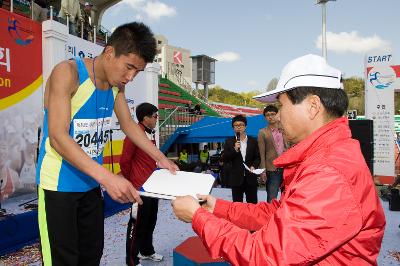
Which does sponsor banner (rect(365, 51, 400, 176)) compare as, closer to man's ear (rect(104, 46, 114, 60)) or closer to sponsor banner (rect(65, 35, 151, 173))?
sponsor banner (rect(65, 35, 151, 173))

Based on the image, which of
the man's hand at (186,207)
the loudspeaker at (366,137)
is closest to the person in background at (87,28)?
the loudspeaker at (366,137)

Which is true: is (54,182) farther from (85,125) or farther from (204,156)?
(204,156)

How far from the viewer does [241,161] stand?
5043 mm

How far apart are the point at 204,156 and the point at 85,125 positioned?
11.5 m

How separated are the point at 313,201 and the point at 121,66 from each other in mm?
1341

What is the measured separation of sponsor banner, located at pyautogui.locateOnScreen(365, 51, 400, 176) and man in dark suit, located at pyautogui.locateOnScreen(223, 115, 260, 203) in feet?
20.9

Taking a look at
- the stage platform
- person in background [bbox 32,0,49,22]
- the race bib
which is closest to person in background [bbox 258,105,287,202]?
the stage platform

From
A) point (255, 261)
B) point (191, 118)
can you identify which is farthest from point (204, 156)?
point (255, 261)

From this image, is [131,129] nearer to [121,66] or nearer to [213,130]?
[121,66]

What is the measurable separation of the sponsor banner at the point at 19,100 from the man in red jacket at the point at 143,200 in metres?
3.48

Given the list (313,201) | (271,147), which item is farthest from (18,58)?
(313,201)

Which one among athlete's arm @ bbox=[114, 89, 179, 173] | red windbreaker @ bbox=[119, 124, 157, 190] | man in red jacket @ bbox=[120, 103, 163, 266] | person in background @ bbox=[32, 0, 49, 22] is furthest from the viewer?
person in background @ bbox=[32, 0, 49, 22]

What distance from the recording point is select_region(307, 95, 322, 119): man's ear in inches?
50.2

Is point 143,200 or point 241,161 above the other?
point 241,161
